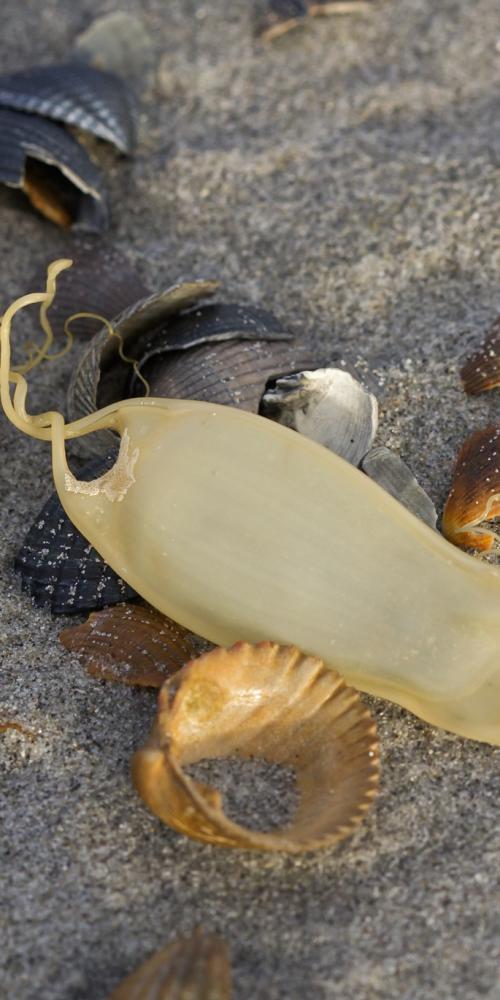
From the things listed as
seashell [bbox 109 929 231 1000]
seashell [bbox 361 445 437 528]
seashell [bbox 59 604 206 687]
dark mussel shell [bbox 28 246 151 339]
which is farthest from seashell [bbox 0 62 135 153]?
seashell [bbox 109 929 231 1000]

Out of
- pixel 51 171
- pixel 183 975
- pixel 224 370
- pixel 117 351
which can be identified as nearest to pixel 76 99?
pixel 51 171

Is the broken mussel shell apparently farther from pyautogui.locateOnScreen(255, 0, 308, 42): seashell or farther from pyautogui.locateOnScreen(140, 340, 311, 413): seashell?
pyautogui.locateOnScreen(255, 0, 308, 42): seashell

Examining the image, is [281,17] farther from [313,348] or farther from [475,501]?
[475,501]

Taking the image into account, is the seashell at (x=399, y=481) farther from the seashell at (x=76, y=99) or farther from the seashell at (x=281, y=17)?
the seashell at (x=281, y=17)

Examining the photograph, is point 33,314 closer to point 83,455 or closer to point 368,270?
point 83,455

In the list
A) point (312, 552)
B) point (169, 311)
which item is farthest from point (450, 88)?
point (312, 552)

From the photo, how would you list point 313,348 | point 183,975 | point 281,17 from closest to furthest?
point 183,975 < point 313,348 < point 281,17
